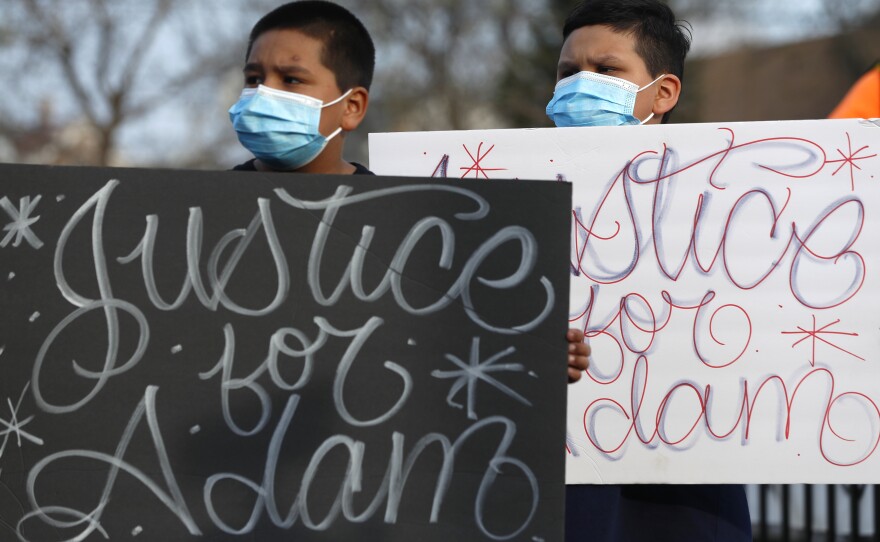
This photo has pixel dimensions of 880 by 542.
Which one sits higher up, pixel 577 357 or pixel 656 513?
pixel 577 357

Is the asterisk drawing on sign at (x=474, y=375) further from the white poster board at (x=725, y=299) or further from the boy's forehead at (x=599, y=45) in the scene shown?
the boy's forehead at (x=599, y=45)

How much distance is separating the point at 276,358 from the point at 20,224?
58 cm

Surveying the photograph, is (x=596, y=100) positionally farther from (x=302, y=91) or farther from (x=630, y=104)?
(x=302, y=91)

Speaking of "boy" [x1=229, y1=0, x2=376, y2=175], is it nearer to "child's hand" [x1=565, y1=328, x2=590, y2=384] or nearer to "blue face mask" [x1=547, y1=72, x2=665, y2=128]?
"blue face mask" [x1=547, y1=72, x2=665, y2=128]

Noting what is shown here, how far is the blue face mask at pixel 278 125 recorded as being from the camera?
292 centimetres

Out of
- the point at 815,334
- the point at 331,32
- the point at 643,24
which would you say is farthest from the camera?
the point at 643,24

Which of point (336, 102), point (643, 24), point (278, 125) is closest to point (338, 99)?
point (336, 102)

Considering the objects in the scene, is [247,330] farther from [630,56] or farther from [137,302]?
[630,56]

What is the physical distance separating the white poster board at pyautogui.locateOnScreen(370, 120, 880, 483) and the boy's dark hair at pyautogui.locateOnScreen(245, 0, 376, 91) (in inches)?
24.1

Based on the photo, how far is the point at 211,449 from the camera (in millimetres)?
2207

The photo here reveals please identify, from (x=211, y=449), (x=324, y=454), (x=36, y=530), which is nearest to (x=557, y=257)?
(x=324, y=454)

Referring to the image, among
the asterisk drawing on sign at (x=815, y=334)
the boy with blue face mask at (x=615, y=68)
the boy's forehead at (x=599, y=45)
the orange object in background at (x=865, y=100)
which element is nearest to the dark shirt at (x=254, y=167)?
the boy with blue face mask at (x=615, y=68)

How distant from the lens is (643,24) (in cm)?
325

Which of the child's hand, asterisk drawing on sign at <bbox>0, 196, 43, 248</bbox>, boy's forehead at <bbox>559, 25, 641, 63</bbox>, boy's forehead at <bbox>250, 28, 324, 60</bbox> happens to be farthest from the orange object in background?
asterisk drawing on sign at <bbox>0, 196, 43, 248</bbox>
